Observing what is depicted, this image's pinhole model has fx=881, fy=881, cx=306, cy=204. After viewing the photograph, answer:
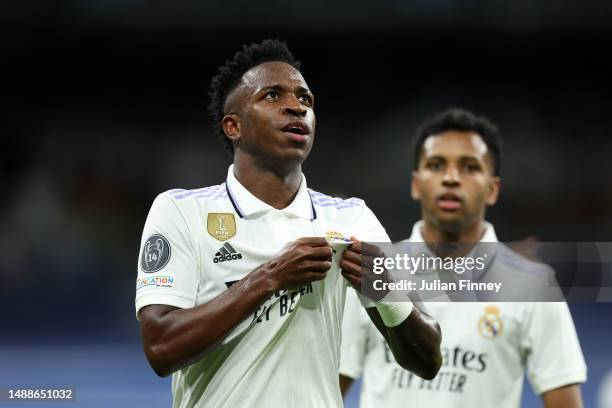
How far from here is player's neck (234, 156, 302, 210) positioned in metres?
2.92

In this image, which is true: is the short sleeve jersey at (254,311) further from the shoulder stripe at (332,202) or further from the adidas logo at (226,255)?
the shoulder stripe at (332,202)

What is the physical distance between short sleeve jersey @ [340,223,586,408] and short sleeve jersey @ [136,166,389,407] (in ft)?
5.09

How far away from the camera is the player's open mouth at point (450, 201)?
14.7 ft

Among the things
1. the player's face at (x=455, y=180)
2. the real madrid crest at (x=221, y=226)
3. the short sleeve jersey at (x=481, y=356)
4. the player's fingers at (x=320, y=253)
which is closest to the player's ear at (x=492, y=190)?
the player's face at (x=455, y=180)

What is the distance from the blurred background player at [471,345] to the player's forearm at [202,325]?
6.27 feet

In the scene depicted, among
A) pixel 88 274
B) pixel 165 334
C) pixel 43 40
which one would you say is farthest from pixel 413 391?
pixel 43 40

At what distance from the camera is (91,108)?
12.2 metres

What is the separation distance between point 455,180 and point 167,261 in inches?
87.5

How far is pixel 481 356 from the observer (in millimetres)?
4223

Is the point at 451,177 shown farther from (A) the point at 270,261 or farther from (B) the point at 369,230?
(A) the point at 270,261

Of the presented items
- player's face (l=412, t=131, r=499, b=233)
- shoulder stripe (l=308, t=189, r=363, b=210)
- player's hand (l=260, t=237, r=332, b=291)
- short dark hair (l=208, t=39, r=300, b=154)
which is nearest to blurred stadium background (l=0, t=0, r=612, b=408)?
player's face (l=412, t=131, r=499, b=233)

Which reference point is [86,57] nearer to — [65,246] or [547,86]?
[65,246]

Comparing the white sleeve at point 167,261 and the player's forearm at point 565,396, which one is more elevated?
the white sleeve at point 167,261

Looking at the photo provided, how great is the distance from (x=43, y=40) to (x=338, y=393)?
36.1ft
